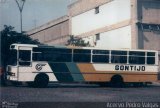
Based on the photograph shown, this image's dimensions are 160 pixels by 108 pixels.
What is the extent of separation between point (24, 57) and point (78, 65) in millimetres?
3602

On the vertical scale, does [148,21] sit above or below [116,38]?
above

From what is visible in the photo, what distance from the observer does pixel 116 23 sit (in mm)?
38969

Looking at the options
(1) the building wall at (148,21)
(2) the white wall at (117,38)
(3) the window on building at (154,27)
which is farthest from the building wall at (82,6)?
(3) the window on building at (154,27)

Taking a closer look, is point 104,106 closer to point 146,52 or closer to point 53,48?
point 53,48

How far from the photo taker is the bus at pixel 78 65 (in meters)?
19.5

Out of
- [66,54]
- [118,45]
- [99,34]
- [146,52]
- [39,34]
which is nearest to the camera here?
[66,54]

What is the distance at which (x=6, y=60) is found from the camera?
21000mm

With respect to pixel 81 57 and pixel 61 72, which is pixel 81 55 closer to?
pixel 81 57

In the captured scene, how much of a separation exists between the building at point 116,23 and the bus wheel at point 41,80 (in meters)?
17.5

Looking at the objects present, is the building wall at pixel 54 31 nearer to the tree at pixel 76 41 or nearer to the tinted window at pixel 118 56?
the tree at pixel 76 41

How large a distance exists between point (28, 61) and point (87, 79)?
419 centimetres

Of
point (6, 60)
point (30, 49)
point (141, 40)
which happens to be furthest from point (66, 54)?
point (141, 40)

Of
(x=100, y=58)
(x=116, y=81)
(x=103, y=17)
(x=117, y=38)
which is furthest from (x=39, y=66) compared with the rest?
(x=103, y=17)

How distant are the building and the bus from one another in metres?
12.5
